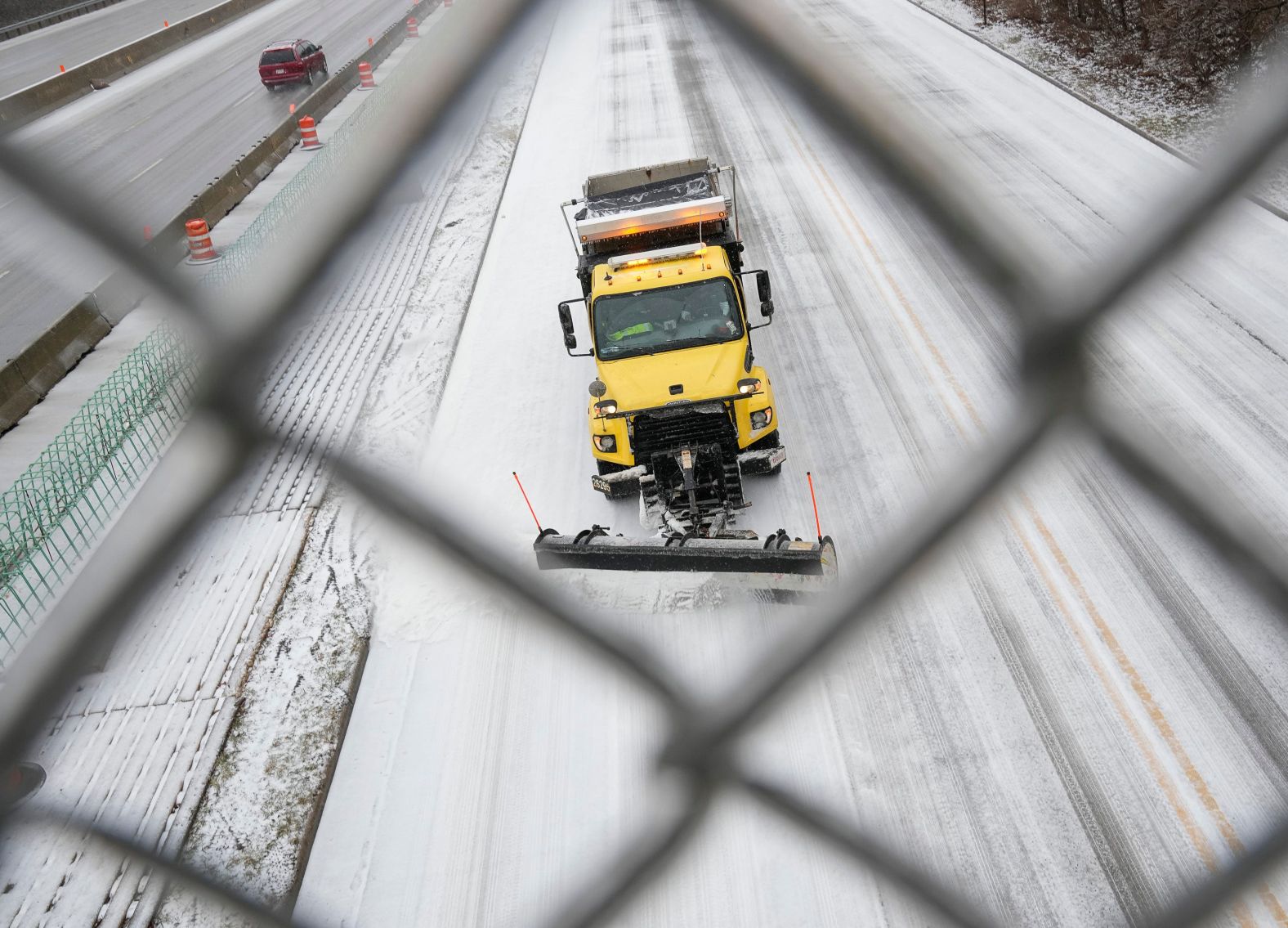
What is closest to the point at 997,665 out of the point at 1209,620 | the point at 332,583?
the point at 1209,620

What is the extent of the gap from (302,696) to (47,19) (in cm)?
4588

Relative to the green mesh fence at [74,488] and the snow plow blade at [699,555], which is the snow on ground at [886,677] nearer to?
the snow plow blade at [699,555]

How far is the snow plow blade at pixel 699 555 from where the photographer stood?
7062 mm

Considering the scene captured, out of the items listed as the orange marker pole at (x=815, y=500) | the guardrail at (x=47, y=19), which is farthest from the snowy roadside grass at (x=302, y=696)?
the guardrail at (x=47, y=19)

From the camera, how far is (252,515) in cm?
976

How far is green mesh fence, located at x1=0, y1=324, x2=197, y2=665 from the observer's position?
8.02 metres

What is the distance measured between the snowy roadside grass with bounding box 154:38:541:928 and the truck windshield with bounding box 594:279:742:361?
2215mm

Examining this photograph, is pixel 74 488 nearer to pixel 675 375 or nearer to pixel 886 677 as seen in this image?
pixel 675 375

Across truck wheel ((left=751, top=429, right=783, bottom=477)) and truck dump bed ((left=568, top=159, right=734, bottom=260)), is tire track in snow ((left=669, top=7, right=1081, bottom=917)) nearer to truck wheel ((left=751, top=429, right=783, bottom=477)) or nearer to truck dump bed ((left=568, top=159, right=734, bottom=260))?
truck wheel ((left=751, top=429, right=783, bottom=477))

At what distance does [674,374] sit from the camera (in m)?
8.61

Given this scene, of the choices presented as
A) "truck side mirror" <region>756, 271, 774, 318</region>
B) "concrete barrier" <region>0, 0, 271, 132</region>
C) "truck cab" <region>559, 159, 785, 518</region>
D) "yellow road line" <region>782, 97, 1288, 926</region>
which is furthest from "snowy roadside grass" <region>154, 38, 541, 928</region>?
"concrete barrier" <region>0, 0, 271, 132</region>

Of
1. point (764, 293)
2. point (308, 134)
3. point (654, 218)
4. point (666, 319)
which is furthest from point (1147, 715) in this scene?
point (308, 134)

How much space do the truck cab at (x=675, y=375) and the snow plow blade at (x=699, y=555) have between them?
1012 millimetres

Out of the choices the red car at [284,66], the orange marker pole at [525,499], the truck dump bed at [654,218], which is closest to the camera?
the orange marker pole at [525,499]
